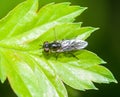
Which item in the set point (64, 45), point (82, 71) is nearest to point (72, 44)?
point (64, 45)

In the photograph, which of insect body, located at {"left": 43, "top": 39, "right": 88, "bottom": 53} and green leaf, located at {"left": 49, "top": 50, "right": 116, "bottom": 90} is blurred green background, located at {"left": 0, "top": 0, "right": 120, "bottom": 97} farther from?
green leaf, located at {"left": 49, "top": 50, "right": 116, "bottom": 90}

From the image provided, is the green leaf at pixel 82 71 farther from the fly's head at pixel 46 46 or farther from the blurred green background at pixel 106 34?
the blurred green background at pixel 106 34

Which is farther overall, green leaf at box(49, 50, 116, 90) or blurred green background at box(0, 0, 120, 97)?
blurred green background at box(0, 0, 120, 97)

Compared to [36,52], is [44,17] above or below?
above

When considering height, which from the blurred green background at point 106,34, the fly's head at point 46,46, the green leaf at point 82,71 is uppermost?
the fly's head at point 46,46

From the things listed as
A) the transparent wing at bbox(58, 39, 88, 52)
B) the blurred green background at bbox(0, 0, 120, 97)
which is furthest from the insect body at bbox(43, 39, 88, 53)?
the blurred green background at bbox(0, 0, 120, 97)

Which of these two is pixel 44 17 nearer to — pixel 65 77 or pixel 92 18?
pixel 65 77

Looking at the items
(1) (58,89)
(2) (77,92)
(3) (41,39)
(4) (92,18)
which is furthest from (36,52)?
(4) (92,18)

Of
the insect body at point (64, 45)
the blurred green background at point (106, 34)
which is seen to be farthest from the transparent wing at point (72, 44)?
the blurred green background at point (106, 34)
